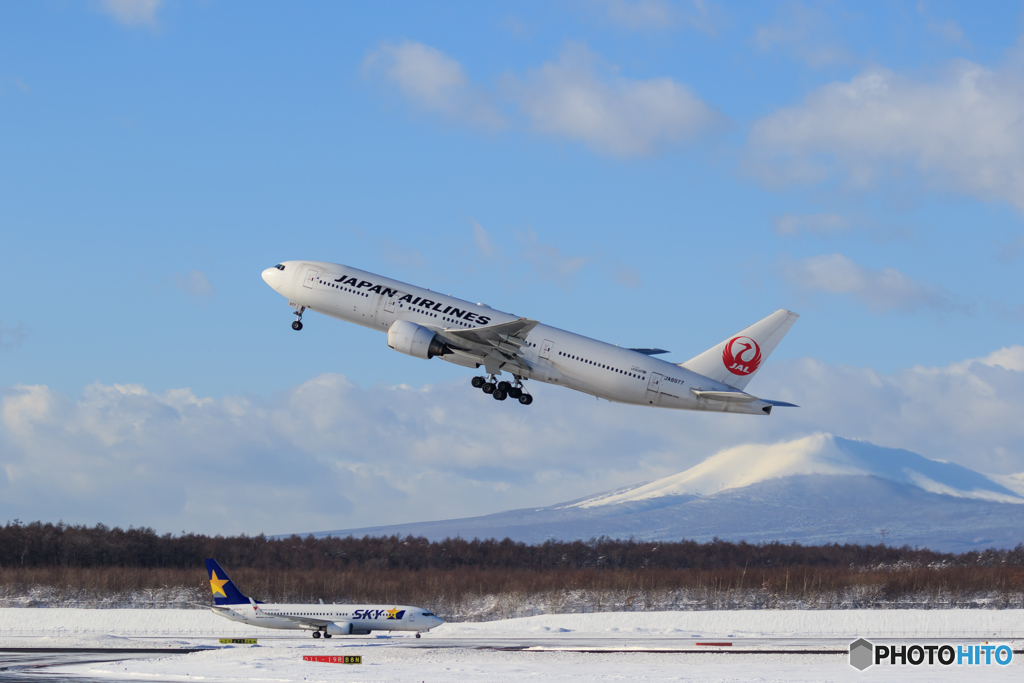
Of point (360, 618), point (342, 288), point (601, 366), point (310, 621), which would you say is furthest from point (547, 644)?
point (342, 288)

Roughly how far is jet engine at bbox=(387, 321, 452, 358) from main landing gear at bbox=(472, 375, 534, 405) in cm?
470

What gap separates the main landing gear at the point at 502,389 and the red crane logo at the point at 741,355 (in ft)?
37.9

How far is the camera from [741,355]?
65.8 m

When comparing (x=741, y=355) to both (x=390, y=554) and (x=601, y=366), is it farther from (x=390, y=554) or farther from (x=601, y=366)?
(x=390, y=554)

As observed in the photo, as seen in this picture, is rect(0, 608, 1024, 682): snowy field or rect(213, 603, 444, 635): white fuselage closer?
rect(0, 608, 1024, 682): snowy field

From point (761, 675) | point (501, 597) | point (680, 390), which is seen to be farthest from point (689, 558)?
point (761, 675)

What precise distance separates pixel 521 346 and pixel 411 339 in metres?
6.22

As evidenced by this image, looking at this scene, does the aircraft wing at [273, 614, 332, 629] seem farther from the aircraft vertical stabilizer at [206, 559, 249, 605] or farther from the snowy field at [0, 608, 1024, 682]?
the aircraft vertical stabilizer at [206, 559, 249, 605]

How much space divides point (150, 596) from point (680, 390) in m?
63.5

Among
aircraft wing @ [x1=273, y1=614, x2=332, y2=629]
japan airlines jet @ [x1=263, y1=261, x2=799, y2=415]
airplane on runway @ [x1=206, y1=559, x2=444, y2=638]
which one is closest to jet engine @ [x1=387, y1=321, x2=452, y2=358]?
japan airlines jet @ [x1=263, y1=261, x2=799, y2=415]

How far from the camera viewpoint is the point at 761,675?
4797 cm

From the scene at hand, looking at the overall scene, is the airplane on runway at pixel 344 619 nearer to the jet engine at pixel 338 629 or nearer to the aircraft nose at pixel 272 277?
the jet engine at pixel 338 629

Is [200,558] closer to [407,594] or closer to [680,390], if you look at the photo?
[407,594]

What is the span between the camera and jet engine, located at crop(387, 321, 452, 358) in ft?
206
